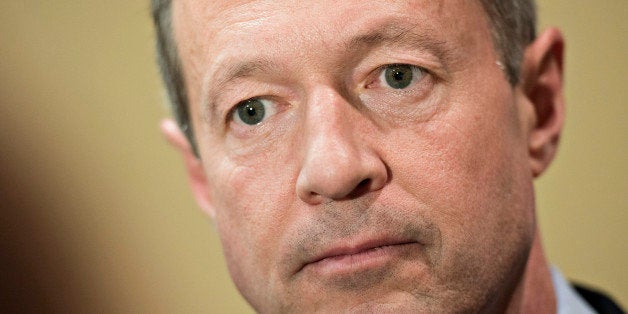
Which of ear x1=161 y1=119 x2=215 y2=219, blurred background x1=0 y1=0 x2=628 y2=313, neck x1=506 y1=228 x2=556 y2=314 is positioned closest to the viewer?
neck x1=506 y1=228 x2=556 y2=314

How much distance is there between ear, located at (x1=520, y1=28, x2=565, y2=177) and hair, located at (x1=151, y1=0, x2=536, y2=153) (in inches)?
1.1

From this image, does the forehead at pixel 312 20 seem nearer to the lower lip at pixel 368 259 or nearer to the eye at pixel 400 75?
the eye at pixel 400 75

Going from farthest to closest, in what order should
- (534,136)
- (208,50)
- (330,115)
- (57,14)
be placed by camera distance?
(57,14) < (534,136) < (208,50) < (330,115)

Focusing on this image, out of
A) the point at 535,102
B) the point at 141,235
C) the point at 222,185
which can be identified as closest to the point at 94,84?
the point at 141,235

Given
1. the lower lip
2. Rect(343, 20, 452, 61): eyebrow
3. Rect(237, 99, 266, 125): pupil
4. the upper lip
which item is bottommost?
the lower lip

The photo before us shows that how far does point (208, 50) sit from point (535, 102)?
1.84ft

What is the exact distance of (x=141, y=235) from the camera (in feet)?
6.67

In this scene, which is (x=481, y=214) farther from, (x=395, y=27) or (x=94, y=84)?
(x=94, y=84)

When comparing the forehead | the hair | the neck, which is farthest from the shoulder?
the forehead

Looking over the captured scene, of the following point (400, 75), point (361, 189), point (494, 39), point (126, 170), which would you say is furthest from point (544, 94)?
point (126, 170)

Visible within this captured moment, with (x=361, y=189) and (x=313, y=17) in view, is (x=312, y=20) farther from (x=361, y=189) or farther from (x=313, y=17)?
(x=361, y=189)

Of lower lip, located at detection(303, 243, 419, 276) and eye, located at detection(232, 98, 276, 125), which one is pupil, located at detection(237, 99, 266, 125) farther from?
lower lip, located at detection(303, 243, 419, 276)

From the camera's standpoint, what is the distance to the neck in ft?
4.09

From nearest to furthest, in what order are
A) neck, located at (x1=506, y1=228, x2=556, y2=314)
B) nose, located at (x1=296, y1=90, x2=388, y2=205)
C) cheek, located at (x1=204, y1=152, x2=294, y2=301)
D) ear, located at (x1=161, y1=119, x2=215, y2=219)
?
nose, located at (x1=296, y1=90, x2=388, y2=205) → cheek, located at (x1=204, y1=152, x2=294, y2=301) → neck, located at (x1=506, y1=228, x2=556, y2=314) → ear, located at (x1=161, y1=119, x2=215, y2=219)
